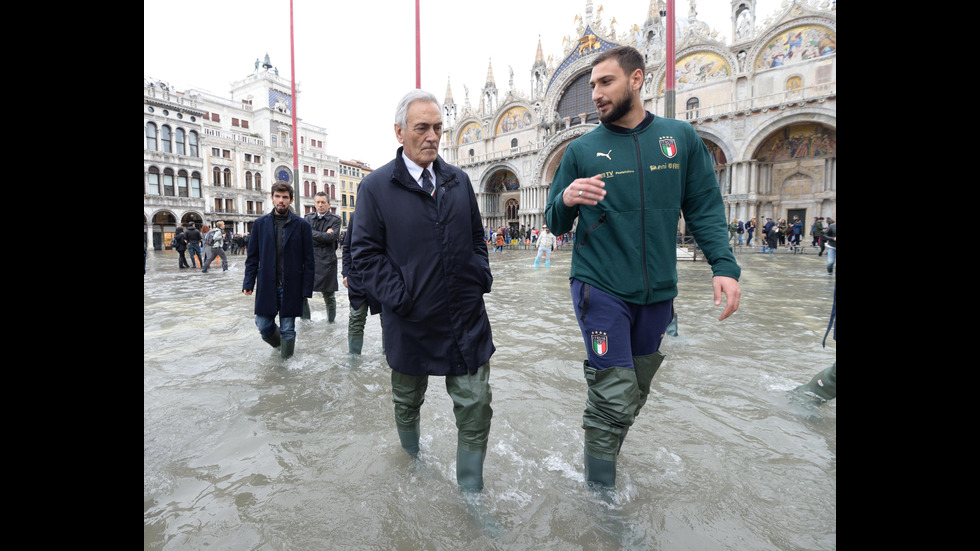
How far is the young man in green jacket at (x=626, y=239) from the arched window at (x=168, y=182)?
149 feet

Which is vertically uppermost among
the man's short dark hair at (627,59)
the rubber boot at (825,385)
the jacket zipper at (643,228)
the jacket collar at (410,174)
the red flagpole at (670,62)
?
the red flagpole at (670,62)

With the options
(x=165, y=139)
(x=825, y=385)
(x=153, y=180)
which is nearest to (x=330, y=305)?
(x=825, y=385)

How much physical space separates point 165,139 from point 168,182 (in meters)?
3.66

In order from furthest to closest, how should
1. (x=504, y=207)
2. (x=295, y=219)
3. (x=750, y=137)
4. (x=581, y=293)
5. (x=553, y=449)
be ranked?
(x=504, y=207) → (x=750, y=137) → (x=295, y=219) → (x=553, y=449) → (x=581, y=293)

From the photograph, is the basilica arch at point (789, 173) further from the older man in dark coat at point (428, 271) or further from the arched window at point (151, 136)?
the arched window at point (151, 136)

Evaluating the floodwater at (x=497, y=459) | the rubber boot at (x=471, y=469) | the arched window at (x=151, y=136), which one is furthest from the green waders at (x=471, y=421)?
the arched window at (x=151, y=136)

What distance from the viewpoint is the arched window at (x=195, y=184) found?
3981cm

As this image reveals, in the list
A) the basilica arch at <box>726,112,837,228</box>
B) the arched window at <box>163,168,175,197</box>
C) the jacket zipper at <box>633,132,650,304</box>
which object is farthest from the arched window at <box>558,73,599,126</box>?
the jacket zipper at <box>633,132,650,304</box>

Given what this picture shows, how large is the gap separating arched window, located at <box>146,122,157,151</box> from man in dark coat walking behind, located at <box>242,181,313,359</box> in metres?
41.7
